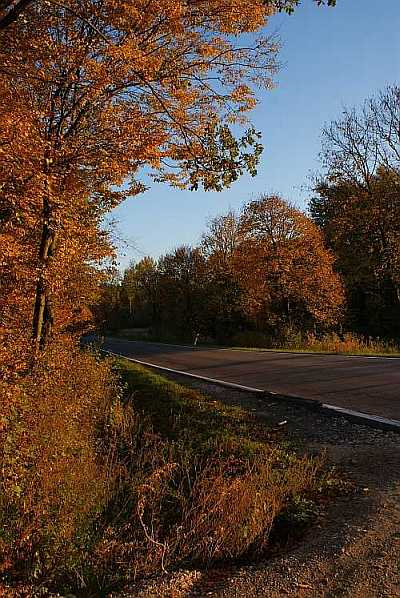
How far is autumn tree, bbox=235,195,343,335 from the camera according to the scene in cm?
3100

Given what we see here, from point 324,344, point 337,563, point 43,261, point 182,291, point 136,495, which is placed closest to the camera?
point 337,563

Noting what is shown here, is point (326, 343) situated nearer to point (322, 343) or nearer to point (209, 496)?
point (322, 343)

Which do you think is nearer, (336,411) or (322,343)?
(336,411)

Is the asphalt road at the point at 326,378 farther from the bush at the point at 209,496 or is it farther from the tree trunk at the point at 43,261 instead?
the tree trunk at the point at 43,261

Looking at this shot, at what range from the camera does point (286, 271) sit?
31.6 meters

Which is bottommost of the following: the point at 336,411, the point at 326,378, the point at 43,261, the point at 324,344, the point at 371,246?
the point at 336,411

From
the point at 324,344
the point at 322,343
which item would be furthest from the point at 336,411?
the point at 322,343

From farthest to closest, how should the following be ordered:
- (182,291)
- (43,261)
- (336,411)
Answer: (182,291) < (43,261) < (336,411)

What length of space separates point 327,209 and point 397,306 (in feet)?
32.3

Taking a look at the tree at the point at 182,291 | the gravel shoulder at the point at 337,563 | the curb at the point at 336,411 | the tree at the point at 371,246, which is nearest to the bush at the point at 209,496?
the gravel shoulder at the point at 337,563

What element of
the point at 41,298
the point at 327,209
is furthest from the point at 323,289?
the point at 41,298

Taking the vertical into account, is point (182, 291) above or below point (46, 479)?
above

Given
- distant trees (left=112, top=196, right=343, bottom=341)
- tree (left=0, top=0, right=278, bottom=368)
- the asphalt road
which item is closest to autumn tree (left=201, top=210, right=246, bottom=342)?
distant trees (left=112, top=196, right=343, bottom=341)

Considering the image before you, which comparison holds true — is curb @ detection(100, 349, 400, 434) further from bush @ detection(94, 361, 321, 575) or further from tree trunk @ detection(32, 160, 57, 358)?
tree trunk @ detection(32, 160, 57, 358)
